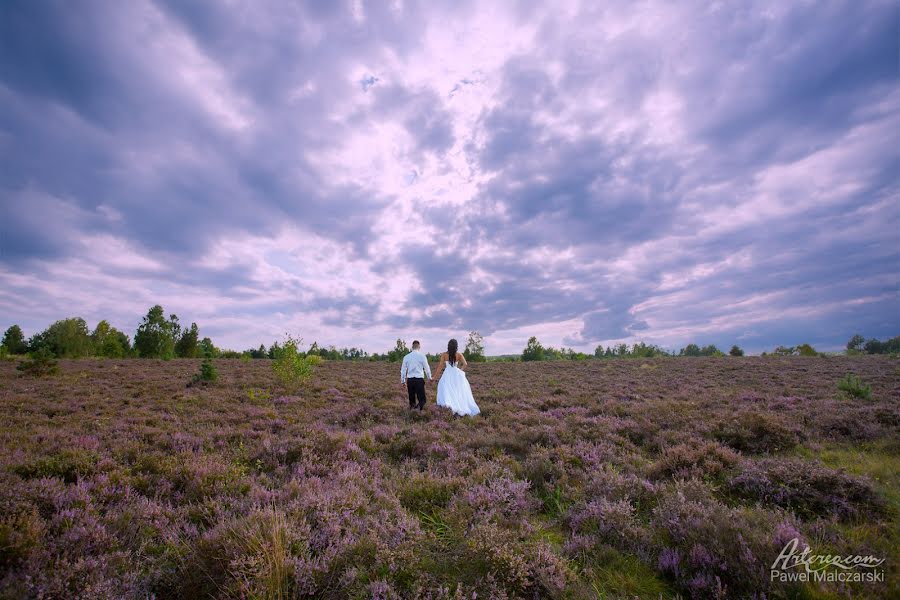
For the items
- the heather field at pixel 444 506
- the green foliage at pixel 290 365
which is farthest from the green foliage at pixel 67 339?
the heather field at pixel 444 506

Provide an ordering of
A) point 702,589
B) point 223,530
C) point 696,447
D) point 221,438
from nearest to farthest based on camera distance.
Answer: point 702,589 < point 223,530 < point 696,447 < point 221,438

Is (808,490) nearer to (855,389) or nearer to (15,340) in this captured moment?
(855,389)

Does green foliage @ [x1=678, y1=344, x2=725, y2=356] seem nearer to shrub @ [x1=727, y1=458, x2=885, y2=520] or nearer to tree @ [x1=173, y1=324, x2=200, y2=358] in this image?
shrub @ [x1=727, y1=458, x2=885, y2=520]

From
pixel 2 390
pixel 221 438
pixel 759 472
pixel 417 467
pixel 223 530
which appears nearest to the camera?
pixel 223 530

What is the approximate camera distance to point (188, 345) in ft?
175

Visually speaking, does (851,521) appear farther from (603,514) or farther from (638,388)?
(638,388)

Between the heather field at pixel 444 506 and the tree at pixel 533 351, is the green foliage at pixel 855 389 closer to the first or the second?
the heather field at pixel 444 506

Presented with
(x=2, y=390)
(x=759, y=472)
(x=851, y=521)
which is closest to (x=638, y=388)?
(x=759, y=472)

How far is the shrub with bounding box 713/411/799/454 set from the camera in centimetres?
782

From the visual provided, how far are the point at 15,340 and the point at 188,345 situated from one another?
3536 centimetres

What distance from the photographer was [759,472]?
5.56 m

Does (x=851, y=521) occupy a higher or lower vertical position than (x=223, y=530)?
lower

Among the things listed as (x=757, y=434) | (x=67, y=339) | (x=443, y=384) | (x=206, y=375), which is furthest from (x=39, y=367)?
(x=67, y=339)

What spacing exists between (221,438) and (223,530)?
246 inches
